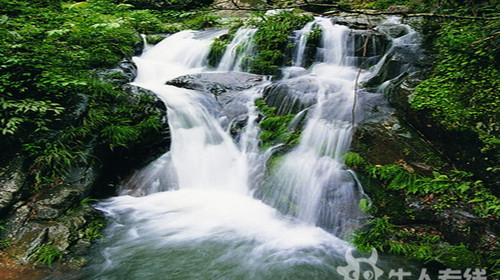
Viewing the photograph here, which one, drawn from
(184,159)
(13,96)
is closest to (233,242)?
(184,159)

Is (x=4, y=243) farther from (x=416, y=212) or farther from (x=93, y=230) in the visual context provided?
(x=416, y=212)

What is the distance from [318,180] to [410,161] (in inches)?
54.9

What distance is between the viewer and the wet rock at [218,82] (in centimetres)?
750

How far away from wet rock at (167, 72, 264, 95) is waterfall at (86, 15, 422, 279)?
255mm

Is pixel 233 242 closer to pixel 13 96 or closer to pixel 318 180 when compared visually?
pixel 318 180

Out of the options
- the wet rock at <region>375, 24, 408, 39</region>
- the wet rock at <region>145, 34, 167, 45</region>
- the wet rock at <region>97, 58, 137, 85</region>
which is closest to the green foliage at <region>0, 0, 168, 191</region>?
the wet rock at <region>97, 58, 137, 85</region>

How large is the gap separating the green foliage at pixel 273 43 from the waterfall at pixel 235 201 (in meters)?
1.04

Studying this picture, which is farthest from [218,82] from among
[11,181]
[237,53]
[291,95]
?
[11,181]

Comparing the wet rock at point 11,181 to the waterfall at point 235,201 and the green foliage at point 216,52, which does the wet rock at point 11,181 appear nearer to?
the waterfall at point 235,201

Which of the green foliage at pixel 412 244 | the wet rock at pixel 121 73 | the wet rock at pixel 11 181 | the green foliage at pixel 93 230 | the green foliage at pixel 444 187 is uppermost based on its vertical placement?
the wet rock at pixel 121 73

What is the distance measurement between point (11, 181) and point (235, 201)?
3.27m

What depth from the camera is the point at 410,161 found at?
4578 mm

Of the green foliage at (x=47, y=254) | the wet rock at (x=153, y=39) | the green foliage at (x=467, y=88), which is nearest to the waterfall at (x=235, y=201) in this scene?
the green foliage at (x=47, y=254)

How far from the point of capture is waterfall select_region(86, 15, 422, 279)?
3.82m
